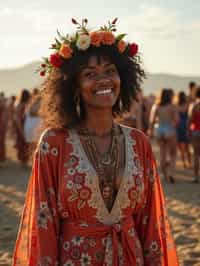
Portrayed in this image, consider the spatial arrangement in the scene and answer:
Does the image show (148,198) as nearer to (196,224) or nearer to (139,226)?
(139,226)

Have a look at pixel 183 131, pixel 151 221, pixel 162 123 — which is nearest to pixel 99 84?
pixel 151 221

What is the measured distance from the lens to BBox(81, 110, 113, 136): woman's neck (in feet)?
9.07

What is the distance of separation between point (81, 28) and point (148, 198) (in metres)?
0.85

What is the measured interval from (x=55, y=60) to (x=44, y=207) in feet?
2.20

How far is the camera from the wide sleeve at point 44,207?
8.51 feet

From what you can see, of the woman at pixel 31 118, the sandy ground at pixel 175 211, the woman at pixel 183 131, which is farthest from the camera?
the woman at pixel 183 131

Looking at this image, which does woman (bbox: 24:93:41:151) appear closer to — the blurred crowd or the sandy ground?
the blurred crowd

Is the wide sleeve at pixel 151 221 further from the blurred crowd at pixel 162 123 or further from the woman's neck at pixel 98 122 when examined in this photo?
the blurred crowd at pixel 162 123

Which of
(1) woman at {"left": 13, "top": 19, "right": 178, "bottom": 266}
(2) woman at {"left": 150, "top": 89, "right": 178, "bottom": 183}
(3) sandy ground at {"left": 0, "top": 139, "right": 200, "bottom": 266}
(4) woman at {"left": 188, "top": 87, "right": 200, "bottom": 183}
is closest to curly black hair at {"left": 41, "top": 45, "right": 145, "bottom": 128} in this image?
(1) woman at {"left": 13, "top": 19, "right": 178, "bottom": 266}

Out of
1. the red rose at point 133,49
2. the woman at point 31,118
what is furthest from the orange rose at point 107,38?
the woman at point 31,118

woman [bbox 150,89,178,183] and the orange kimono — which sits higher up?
the orange kimono

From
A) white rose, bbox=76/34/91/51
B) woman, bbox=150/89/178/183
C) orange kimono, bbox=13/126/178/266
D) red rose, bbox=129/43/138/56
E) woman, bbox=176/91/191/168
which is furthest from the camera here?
woman, bbox=176/91/191/168

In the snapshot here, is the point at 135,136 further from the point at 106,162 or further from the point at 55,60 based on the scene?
the point at 55,60

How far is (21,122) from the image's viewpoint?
1222 centimetres
